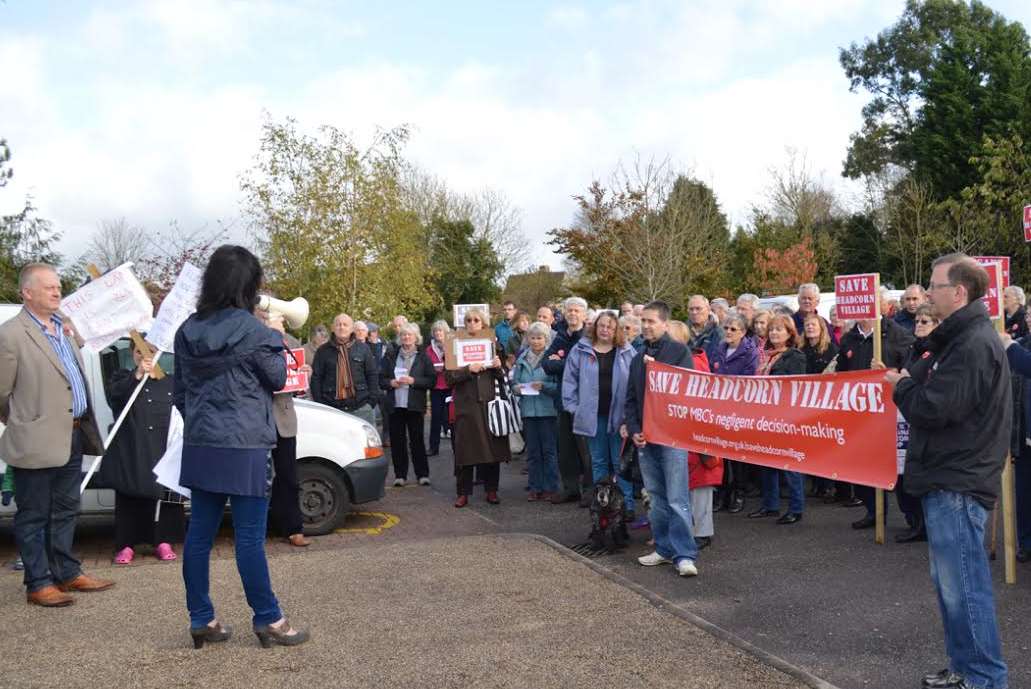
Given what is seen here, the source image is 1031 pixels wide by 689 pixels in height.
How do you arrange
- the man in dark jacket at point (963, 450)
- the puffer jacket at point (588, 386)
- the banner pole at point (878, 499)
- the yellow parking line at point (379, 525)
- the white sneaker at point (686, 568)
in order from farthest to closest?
the yellow parking line at point (379, 525) → the puffer jacket at point (588, 386) → the banner pole at point (878, 499) → the white sneaker at point (686, 568) → the man in dark jacket at point (963, 450)

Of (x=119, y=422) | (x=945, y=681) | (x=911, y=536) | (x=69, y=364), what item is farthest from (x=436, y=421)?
(x=945, y=681)

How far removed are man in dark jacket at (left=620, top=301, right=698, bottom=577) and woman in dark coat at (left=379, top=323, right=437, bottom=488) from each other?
4.62 m

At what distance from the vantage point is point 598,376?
29.8 feet

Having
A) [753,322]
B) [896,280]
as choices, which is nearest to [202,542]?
[753,322]

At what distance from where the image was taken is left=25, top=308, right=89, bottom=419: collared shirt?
652 cm

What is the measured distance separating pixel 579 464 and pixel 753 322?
8.08ft

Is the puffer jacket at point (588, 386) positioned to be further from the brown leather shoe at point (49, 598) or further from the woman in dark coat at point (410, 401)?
the brown leather shoe at point (49, 598)

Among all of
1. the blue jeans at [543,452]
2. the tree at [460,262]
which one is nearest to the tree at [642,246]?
the tree at [460,262]

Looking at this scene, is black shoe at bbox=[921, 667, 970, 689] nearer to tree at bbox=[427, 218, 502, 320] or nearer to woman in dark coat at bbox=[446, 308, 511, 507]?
woman in dark coat at bbox=[446, 308, 511, 507]

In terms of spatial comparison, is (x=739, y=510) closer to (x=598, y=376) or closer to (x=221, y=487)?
(x=598, y=376)

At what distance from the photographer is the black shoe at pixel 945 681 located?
4457 mm

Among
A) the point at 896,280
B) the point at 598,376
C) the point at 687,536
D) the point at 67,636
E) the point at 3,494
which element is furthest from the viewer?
the point at 896,280

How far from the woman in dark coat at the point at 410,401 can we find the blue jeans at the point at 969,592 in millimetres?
7964

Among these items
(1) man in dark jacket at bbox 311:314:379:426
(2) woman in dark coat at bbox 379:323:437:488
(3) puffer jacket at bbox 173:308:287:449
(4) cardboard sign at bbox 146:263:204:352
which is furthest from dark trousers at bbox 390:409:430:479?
(3) puffer jacket at bbox 173:308:287:449
